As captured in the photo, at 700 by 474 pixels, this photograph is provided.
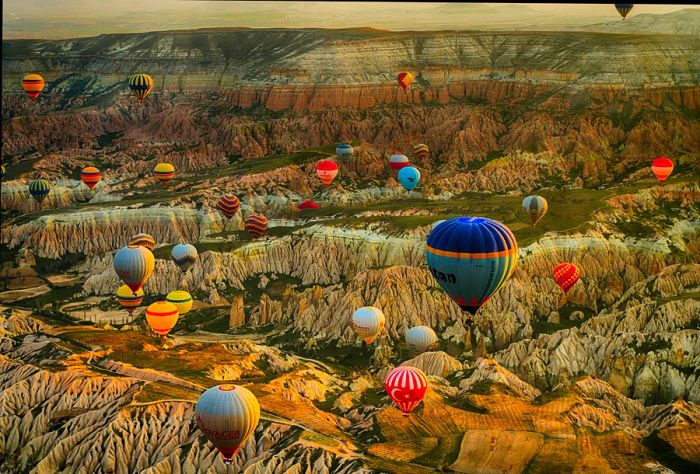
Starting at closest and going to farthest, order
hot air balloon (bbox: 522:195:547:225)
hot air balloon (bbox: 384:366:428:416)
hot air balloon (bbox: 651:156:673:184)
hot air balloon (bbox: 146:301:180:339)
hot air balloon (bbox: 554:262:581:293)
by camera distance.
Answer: hot air balloon (bbox: 384:366:428:416)
hot air balloon (bbox: 146:301:180:339)
hot air balloon (bbox: 554:262:581:293)
hot air balloon (bbox: 522:195:547:225)
hot air balloon (bbox: 651:156:673:184)

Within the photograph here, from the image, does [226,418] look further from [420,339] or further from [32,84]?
[32,84]

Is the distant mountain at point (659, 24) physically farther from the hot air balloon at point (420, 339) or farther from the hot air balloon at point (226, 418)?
the hot air balloon at point (226, 418)

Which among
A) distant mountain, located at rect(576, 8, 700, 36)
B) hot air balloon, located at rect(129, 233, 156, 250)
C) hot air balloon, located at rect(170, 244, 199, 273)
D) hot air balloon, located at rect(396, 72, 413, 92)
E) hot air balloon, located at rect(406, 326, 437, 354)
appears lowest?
hot air balloon, located at rect(129, 233, 156, 250)

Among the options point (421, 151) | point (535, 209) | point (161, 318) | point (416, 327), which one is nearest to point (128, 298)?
point (161, 318)

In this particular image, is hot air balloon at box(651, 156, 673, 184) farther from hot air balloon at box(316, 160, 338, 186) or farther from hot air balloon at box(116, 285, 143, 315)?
hot air balloon at box(116, 285, 143, 315)

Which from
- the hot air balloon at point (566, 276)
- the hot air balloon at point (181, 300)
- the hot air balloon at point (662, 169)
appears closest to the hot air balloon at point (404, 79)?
→ the hot air balloon at point (662, 169)

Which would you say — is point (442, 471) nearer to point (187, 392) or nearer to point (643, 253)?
point (187, 392)

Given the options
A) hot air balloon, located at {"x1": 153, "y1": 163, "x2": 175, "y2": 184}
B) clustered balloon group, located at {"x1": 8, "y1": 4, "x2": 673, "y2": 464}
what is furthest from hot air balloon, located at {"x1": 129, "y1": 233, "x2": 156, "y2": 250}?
hot air balloon, located at {"x1": 153, "y1": 163, "x2": 175, "y2": 184}
